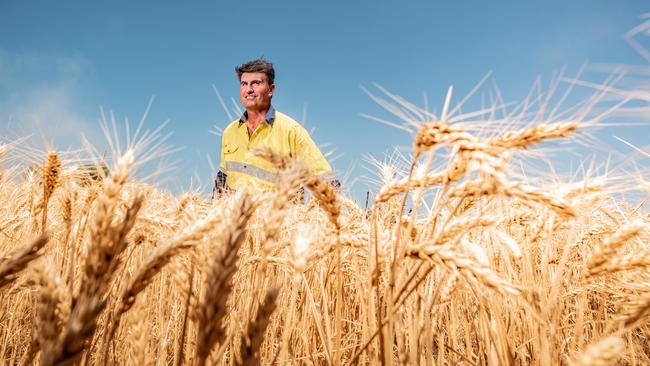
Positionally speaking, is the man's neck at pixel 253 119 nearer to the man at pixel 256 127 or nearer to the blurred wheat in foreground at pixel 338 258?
the man at pixel 256 127

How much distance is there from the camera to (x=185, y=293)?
1.09 metres

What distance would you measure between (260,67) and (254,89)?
45 cm

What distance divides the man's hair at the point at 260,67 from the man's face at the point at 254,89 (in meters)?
0.10

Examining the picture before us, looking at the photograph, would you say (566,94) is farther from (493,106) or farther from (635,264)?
(635,264)

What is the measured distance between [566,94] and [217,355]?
1.17 m

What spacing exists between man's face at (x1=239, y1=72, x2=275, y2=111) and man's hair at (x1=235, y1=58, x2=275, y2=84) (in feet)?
0.33

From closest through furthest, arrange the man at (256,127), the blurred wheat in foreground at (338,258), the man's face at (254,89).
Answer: the blurred wheat in foreground at (338,258), the man at (256,127), the man's face at (254,89)

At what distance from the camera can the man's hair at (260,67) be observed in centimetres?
732

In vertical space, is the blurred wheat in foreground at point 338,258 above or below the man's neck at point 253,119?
below

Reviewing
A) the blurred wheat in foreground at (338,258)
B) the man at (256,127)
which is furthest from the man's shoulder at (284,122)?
the blurred wheat in foreground at (338,258)

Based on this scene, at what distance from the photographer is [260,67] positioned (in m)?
7.34

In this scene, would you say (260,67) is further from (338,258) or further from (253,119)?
(338,258)

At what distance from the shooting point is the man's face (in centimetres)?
718

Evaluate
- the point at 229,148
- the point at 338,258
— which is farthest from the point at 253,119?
the point at 338,258
